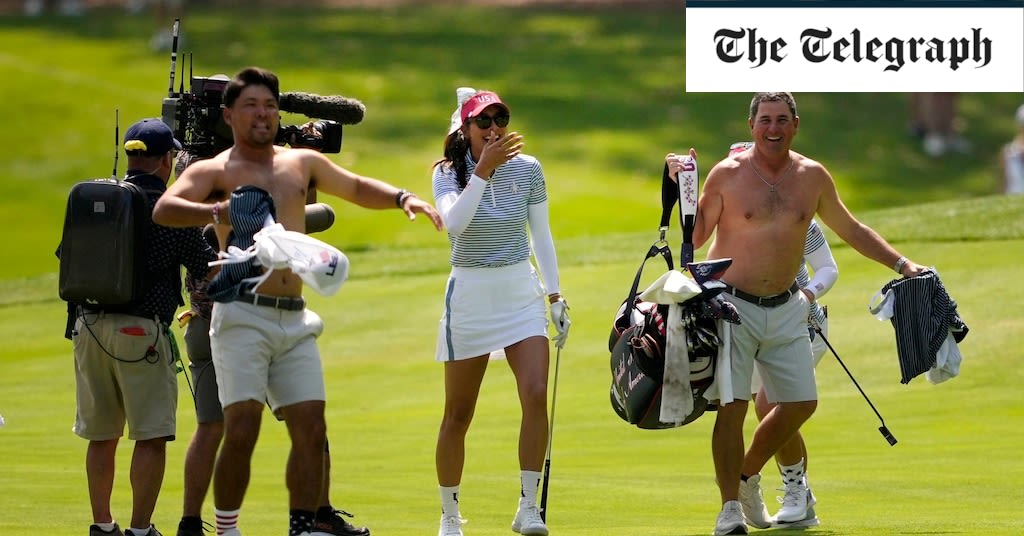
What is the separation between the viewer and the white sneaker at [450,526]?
8609mm

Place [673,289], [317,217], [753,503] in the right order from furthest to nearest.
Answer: [753,503], [673,289], [317,217]

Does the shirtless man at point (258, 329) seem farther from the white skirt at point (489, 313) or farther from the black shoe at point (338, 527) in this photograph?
the white skirt at point (489, 313)

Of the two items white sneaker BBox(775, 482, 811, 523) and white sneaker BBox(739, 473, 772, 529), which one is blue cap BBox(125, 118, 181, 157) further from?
white sneaker BBox(775, 482, 811, 523)

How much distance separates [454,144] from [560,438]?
4.87 m

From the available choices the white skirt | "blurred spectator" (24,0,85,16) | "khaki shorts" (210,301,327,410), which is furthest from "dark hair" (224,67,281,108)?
"blurred spectator" (24,0,85,16)

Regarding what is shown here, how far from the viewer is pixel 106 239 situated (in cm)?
833

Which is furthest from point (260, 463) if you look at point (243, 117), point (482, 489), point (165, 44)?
point (165, 44)

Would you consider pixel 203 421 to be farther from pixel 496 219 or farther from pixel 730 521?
pixel 730 521

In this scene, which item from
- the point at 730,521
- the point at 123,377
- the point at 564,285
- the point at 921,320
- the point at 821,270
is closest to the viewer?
the point at 730,521

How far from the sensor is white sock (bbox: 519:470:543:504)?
8578 millimetres

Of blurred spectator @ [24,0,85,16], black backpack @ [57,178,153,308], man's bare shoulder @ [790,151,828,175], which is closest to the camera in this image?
black backpack @ [57,178,153,308]

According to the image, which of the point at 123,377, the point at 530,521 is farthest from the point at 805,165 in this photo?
the point at 123,377

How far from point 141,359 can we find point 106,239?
617mm

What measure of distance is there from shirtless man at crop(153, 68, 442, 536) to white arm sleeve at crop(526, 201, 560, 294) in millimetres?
1313
